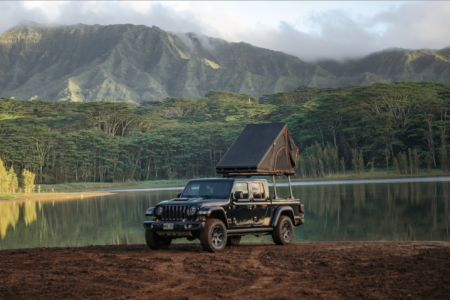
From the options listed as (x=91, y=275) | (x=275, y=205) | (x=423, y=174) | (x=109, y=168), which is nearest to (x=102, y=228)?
(x=275, y=205)

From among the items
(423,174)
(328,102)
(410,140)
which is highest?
(328,102)

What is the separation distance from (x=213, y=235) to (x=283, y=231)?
2.50m

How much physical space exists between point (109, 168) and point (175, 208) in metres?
80.5

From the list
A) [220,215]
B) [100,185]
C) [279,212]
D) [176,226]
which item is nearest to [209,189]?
[220,215]

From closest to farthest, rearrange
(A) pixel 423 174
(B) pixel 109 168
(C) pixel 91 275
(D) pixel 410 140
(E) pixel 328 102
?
1. (C) pixel 91 275
2. (A) pixel 423 174
3. (D) pixel 410 140
4. (E) pixel 328 102
5. (B) pixel 109 168

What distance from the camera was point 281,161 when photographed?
50.5ft

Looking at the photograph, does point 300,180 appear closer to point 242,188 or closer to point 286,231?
point 286,231

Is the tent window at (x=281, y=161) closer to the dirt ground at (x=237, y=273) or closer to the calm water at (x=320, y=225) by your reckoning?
the calm water at (x=320, y=225)

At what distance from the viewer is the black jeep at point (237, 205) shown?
1170 centimetres

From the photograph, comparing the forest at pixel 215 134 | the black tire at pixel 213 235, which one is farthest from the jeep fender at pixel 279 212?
the forest at pixel 215 134

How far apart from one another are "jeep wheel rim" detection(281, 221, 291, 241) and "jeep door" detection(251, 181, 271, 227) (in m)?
0.65

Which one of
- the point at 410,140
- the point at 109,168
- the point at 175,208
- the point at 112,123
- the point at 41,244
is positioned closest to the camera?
the point at 175,208

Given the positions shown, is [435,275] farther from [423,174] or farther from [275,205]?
[423,174]

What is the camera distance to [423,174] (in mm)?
64938
